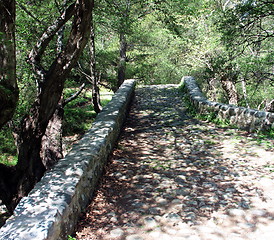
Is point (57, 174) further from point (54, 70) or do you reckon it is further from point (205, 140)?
point (205, 140)

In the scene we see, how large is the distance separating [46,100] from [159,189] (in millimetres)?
2816

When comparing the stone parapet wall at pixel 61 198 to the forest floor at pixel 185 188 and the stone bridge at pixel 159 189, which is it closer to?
the stone bridge at pixel 159 189

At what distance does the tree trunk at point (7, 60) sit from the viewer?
3.95m

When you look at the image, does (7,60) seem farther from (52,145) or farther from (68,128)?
(68,128)

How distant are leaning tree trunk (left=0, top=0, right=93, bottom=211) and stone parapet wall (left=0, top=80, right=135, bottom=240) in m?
1.19

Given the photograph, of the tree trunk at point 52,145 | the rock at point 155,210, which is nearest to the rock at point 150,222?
the rock at point 155,210

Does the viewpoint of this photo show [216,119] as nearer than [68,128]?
Yes

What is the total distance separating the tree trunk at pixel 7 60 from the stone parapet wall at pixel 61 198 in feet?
4.16

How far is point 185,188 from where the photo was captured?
169 inches

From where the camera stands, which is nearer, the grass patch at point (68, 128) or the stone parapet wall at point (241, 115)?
the stone parapet wall at point (241, 115)

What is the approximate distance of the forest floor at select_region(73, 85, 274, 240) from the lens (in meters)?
3.15

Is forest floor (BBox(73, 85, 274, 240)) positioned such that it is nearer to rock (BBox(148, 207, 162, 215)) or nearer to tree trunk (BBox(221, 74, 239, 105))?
rock (BBox(148, 207, 162, 215))

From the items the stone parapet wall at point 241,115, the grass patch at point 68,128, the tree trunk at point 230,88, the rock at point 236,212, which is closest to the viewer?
the rock at point 236,212

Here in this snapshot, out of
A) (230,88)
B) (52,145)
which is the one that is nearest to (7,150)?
(52,145)
